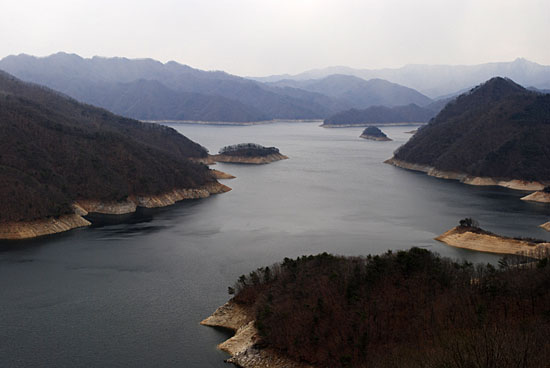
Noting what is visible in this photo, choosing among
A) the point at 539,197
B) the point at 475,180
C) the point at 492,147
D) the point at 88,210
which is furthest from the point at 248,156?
the point at 539,197

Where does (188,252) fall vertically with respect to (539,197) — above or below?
below

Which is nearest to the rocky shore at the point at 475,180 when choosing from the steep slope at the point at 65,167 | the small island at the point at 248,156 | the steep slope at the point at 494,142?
the steep slope at the point at 494,142

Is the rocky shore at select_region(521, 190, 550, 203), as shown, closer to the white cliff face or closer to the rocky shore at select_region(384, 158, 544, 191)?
the rocky shore at select_region(384, 158, 544, 191)

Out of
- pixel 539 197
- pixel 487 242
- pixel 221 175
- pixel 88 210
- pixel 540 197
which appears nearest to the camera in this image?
pixel 487 242

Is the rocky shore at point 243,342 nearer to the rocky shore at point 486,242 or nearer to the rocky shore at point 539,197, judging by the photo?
the rocky shore at point 486,242

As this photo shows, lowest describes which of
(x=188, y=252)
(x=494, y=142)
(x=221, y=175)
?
(x=188, y=252)

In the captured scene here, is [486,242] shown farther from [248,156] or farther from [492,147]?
[248,156]
